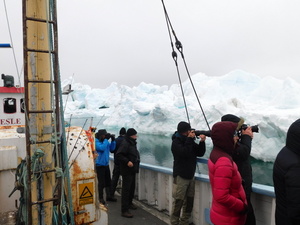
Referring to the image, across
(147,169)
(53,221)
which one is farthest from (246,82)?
(53,221)

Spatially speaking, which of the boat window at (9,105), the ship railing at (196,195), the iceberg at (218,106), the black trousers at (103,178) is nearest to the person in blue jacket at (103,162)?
the black trousers at (103,178)

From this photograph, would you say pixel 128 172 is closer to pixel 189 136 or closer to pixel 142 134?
pixel 189 136

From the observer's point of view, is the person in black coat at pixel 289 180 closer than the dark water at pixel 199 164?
Yes

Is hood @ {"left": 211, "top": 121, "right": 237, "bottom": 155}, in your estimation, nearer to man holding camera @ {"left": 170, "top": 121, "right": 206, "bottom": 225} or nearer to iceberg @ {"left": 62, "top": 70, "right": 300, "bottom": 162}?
man holding camera @ {"left": 170, "top": 121, "right": 206, "bottom": 225}

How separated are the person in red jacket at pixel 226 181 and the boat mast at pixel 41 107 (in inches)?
44.6

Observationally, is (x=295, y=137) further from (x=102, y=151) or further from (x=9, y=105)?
(x=9, y=105)

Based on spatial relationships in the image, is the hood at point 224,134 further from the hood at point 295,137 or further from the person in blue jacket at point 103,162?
the person in blue jacket at point 103,162

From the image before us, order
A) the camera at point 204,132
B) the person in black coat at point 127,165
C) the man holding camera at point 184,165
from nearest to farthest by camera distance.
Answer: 1. the camera at point 204,132
2. the man holding camera at point 184,165
3. the person in black coat at point 127,165

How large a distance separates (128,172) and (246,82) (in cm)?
2979

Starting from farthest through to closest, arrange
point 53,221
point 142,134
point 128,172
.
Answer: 1. point 142,134
2. point 128,172
3. point 53,221

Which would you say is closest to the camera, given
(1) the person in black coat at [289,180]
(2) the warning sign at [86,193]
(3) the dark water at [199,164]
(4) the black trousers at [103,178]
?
(1) the person in black coat at [289,180]

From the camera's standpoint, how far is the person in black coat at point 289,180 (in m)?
1.42

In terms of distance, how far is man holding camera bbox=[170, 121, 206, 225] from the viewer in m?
2.66

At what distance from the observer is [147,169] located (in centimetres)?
389
